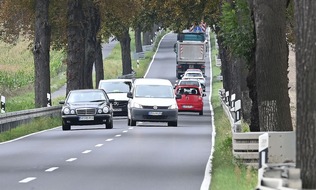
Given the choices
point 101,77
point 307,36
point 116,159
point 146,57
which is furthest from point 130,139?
point 146,57

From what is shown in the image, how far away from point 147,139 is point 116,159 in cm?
893

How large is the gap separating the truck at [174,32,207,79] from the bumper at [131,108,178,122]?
184ft

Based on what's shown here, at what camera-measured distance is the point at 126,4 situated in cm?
6053

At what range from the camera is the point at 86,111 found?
41.6 m

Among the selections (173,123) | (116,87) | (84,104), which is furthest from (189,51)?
(84,104)

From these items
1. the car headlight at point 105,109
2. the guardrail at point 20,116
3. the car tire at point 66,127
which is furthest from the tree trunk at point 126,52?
the car headlight at point 105,109

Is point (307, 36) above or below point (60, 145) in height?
above

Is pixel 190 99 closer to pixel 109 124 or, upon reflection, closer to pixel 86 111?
pixel 109 124

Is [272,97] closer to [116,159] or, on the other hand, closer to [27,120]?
[116,159]

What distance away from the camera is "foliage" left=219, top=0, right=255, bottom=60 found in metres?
30.1

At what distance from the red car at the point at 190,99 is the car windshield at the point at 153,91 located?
15709 mm

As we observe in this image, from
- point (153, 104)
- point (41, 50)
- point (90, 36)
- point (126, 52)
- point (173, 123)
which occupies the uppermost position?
point (90, 36)

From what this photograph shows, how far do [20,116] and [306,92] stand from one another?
30.2 meters

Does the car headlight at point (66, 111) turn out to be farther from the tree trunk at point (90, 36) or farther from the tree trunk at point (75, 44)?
the tree trunk at point (90, 36)
